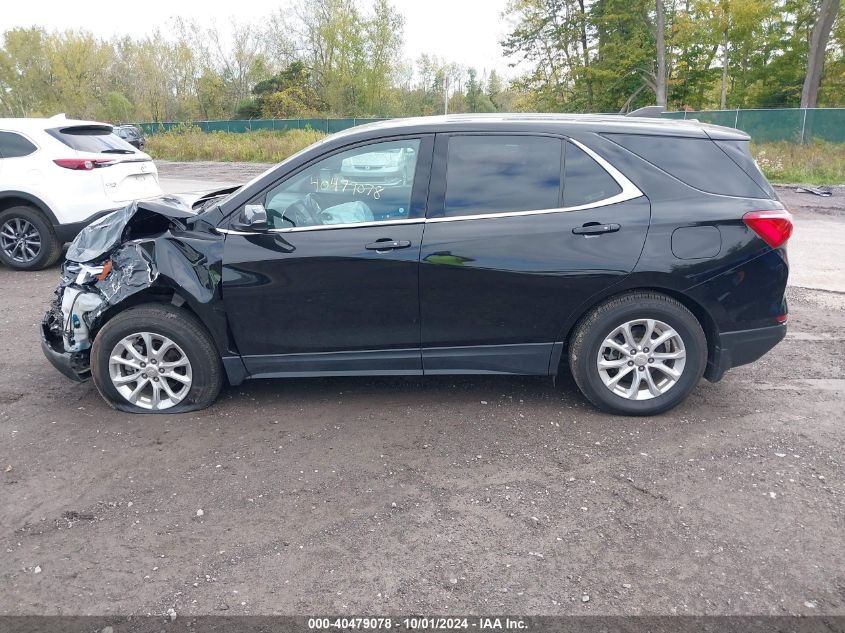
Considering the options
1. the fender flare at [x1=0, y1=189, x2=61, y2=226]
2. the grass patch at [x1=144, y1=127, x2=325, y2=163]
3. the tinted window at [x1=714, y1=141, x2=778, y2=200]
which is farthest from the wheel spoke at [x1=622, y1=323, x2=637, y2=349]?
the grass patch at [x1=144, y1=127, x2=325, y2=163]

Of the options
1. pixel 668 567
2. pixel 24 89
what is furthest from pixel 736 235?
pixel 24 89

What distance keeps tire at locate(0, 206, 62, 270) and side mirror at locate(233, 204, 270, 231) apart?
5.54 meters

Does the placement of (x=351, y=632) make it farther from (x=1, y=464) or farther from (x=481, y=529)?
(x=1, y=464)

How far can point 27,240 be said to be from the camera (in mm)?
8633

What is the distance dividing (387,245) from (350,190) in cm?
48

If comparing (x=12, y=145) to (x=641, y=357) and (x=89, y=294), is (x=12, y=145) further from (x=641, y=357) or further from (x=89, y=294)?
(x=641, y=357)

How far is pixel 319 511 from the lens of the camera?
3.38 metres

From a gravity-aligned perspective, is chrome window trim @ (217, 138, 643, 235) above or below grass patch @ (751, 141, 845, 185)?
above

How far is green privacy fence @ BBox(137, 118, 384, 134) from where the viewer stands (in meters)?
35.8

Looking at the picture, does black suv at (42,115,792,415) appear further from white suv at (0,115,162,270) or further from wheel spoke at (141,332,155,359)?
white suv at (0,115,162,270)

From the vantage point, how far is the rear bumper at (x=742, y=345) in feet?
14.1

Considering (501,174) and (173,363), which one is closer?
(501,174)

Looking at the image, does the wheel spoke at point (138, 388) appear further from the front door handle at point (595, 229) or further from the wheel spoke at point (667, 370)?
the wheel spoke at point (667, 370)

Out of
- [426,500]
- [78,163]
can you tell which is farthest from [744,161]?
[78,163]
